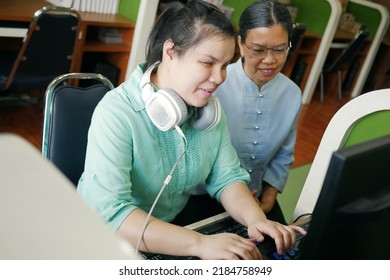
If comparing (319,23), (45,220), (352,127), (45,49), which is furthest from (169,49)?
(319,23)

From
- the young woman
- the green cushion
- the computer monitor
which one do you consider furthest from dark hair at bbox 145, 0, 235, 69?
the green cushion

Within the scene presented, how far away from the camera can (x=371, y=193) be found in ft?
2.08

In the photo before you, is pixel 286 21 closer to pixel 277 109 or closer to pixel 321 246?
pixel 277 109

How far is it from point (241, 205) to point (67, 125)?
54 centimetres

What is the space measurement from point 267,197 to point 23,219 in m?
1.39

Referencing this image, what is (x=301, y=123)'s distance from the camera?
4379 mm

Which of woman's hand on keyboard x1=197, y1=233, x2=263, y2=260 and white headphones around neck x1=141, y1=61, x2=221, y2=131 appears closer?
woman's hand on keyboard x1=197, y1=233, x2=263, y2=260

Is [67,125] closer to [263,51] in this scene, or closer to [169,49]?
[169,49]

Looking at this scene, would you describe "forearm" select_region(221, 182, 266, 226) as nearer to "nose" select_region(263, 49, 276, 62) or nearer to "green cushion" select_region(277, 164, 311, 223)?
"nose" select_region(263, 49, 276, 62)

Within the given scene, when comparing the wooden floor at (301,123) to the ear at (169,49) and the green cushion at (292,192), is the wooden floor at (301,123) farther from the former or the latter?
the ear at (169,49)

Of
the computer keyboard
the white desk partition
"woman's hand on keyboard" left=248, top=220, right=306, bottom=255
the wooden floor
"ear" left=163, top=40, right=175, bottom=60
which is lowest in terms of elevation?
the wooden floor

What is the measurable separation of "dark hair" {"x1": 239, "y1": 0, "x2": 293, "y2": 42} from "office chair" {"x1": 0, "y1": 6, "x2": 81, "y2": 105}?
4.37 feet

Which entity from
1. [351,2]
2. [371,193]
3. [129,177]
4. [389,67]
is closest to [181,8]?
[129,177]

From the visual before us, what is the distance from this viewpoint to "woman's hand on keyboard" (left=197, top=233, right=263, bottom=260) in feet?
3.14
